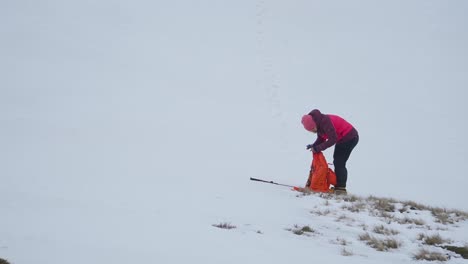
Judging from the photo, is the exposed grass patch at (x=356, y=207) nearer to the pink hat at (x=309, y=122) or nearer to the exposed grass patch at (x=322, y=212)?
the exposed grass patch at (x=322, y=212)

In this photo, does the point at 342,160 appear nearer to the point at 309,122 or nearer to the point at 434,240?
the point at 309,122

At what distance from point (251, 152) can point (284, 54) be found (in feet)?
40.9

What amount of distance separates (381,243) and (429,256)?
510 millimetres

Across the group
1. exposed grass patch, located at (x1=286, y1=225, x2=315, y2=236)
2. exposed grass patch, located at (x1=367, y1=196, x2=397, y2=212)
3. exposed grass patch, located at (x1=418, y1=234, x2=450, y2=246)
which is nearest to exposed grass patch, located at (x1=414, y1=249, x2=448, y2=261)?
exposed grass patch, located at (x1=418, y1=234, x2=450, y2=246)

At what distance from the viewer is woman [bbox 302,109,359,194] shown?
8.59m

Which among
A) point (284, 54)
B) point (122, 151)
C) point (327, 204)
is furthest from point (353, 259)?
point (284, 54)

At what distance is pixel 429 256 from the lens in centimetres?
458

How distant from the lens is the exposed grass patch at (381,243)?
16.0 ft

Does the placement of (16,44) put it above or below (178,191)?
above

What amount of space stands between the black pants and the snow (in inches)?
28.5

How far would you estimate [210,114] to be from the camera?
56.8 ft

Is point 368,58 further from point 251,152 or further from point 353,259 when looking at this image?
point 353,259

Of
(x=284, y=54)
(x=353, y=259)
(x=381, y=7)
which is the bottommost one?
(x=353, y=259)

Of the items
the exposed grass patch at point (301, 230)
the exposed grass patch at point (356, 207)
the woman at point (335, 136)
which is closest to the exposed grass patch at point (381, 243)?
the exposed grass patch at point (301, 230)
